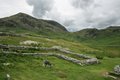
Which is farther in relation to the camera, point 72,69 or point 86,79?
point 72,69

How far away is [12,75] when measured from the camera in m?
34.2

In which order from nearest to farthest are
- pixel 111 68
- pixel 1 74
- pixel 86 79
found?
pixel 1 74 → pixel 86 79 → pixel 111 68

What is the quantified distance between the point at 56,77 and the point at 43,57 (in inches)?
504

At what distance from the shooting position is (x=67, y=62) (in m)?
50.5

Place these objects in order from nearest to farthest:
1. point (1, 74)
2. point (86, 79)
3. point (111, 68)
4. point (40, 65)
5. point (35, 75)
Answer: point (1, 74) → point (35, 75) → point (86, 79) → point (40, 65) → point (111, 68)

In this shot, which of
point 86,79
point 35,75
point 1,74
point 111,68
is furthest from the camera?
point 111,68

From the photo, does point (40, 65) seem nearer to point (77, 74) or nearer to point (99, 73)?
point (77, 74)

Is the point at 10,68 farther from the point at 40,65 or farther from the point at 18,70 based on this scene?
the point at 40,65

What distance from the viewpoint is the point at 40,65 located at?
4284 cm

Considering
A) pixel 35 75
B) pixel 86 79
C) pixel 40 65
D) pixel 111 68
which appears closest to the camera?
pixel 35 75

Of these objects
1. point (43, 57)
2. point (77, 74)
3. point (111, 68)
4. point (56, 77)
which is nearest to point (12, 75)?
point (56, 77)

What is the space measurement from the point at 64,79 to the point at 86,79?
13.3 ft

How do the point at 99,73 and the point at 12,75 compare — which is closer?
the point at 12,75

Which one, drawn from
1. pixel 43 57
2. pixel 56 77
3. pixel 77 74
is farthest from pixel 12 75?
pixel 43 57
